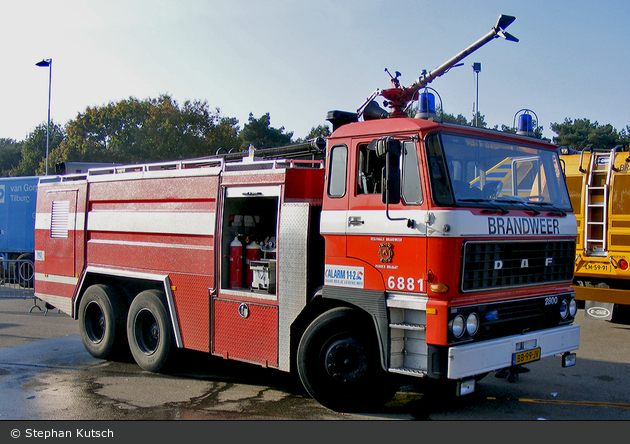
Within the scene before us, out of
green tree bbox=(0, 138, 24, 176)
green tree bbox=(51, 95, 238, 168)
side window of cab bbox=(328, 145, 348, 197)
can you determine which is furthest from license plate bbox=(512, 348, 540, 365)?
green tree bbox=(0, 138, 24, 176)

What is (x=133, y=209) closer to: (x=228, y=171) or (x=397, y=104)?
(x=228, y=171)

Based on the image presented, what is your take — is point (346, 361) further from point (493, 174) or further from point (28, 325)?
point (28, 325)

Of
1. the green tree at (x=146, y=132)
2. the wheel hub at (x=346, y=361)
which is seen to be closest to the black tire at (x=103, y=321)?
the wheel hub at (x=346, y=361)

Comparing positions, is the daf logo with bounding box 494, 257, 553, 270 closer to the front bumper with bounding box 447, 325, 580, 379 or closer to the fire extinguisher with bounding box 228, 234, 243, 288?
the front bumper with bounding box 447, 325, 580, 379

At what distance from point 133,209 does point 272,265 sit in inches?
106

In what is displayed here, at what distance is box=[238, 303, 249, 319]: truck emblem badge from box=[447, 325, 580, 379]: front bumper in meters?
2.59

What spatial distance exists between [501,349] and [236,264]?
3235mm

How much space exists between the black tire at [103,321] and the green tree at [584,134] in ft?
99.3

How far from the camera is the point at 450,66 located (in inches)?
269

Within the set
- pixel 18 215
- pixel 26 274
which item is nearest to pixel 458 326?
pixel 26 274

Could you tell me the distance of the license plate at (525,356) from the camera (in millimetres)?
5500

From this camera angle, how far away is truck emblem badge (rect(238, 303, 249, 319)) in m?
6.75

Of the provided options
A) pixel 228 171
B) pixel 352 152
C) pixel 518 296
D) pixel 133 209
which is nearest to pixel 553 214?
pixel 518 296

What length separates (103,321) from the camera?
8891 mm
